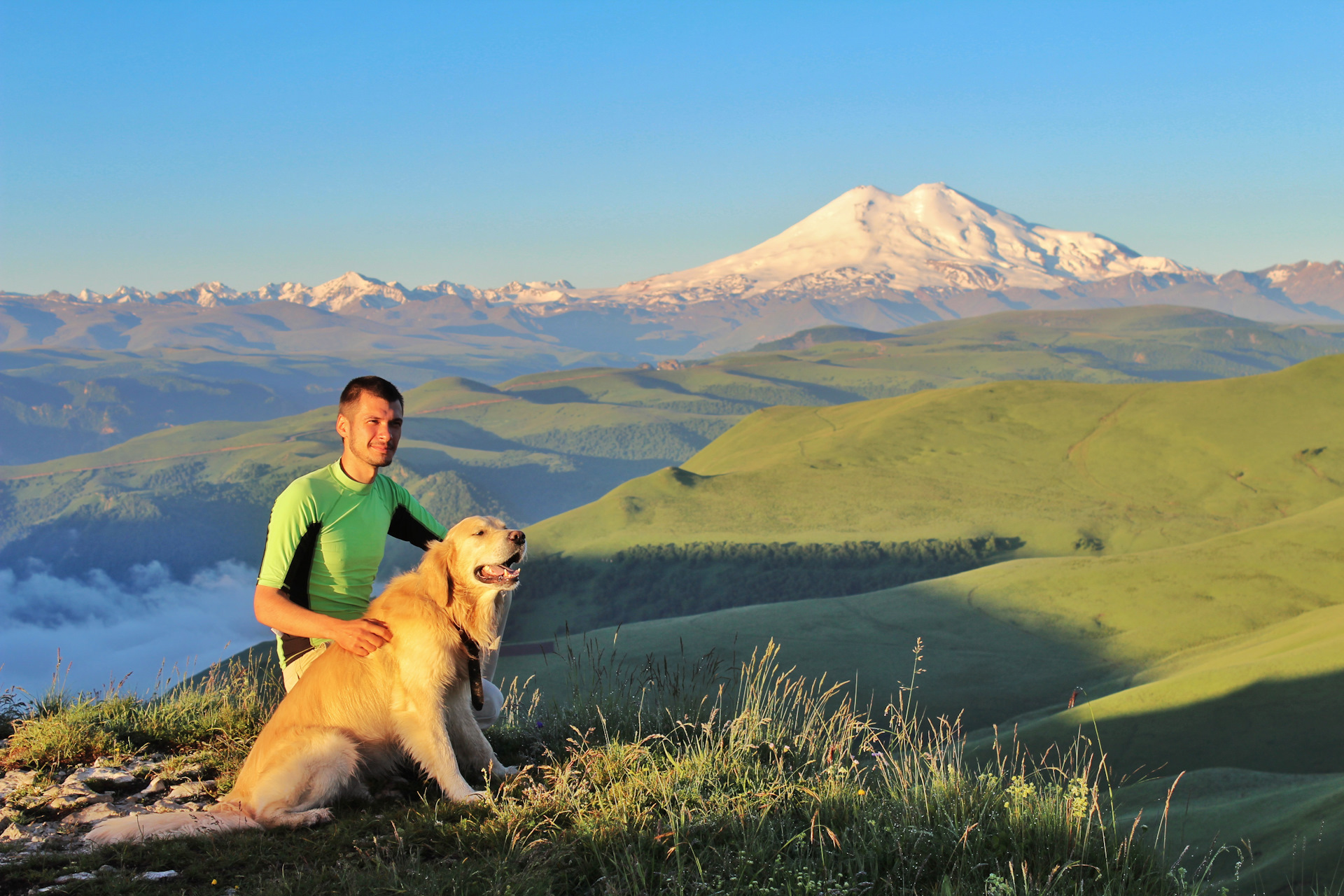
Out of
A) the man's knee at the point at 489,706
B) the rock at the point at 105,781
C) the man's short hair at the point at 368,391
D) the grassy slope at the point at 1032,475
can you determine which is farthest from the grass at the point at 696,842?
the grassy slope at the point at 1032,475

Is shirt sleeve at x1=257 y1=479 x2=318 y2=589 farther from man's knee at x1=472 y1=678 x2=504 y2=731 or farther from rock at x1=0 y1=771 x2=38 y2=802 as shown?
rock at x1=0 y1=771 x2=38 y2=802

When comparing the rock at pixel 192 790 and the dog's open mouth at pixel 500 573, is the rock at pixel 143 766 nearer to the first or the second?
the rock at pixel 192 790

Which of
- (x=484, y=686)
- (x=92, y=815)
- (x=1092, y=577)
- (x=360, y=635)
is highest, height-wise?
(x=360, y=635)

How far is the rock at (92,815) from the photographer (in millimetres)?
5297

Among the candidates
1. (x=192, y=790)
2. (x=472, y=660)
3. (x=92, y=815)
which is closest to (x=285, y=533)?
(x=472, y=660)

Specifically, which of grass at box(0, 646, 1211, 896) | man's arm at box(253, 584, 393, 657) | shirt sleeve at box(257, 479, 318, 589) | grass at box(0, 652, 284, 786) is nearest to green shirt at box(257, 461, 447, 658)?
shirt sleeve at box(257, 479, 318, 589)

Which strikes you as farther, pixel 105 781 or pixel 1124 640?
pixel 1124 640

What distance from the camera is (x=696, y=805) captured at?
16.6 ft

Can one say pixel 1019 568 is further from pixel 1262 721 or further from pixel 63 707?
pixel 63 707

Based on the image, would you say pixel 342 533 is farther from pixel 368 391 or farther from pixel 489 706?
pixel 489 706

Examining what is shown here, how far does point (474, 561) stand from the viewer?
4613 mm

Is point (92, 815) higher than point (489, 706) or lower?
lower

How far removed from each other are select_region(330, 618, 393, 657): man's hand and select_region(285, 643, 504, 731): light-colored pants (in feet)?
2.73

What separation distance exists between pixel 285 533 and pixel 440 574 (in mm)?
1090
